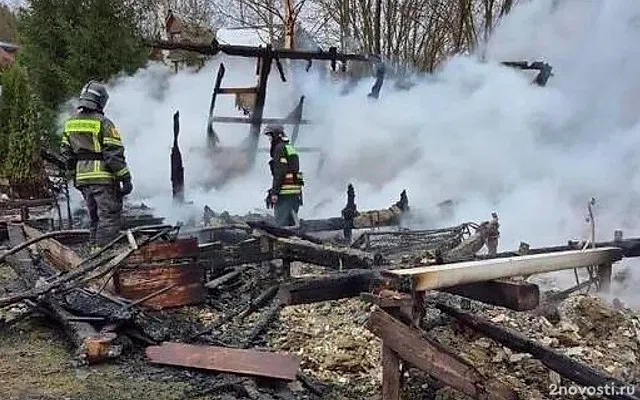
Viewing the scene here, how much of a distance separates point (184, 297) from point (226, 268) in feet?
4.09

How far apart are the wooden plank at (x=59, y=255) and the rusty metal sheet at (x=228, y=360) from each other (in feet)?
6.29

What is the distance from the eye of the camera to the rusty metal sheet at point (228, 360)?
4672 mm

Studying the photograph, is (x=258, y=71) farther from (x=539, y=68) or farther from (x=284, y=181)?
(x=539, y=68)

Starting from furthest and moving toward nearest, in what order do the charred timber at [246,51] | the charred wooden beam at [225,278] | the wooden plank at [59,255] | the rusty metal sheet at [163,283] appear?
the charred timber at [246,51], the charred wooden beam at [225,278], the wooden plank at [59,255], the rusty metal sheet at [163,283]

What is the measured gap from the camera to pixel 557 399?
4.56 m

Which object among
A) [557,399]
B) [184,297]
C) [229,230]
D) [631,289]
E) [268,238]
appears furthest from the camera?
[229,230]

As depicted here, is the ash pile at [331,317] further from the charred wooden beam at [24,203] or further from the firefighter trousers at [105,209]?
the charred wooden beam at [24,203]

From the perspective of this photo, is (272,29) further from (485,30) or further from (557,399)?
(557,399)

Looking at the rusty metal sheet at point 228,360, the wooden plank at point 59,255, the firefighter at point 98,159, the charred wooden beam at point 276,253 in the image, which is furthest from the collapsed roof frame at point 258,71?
the rusty metal sheet at point 228,360

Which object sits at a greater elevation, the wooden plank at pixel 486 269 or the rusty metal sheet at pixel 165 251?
the wooden plank at pixel 486 269

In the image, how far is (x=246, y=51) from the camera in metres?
11.6

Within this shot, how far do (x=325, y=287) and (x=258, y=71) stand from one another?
27.2 ft

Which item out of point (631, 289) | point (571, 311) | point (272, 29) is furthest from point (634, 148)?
point (272, 29)

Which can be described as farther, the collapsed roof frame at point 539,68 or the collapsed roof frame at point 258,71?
the collapsed roof frame at point 539,68
